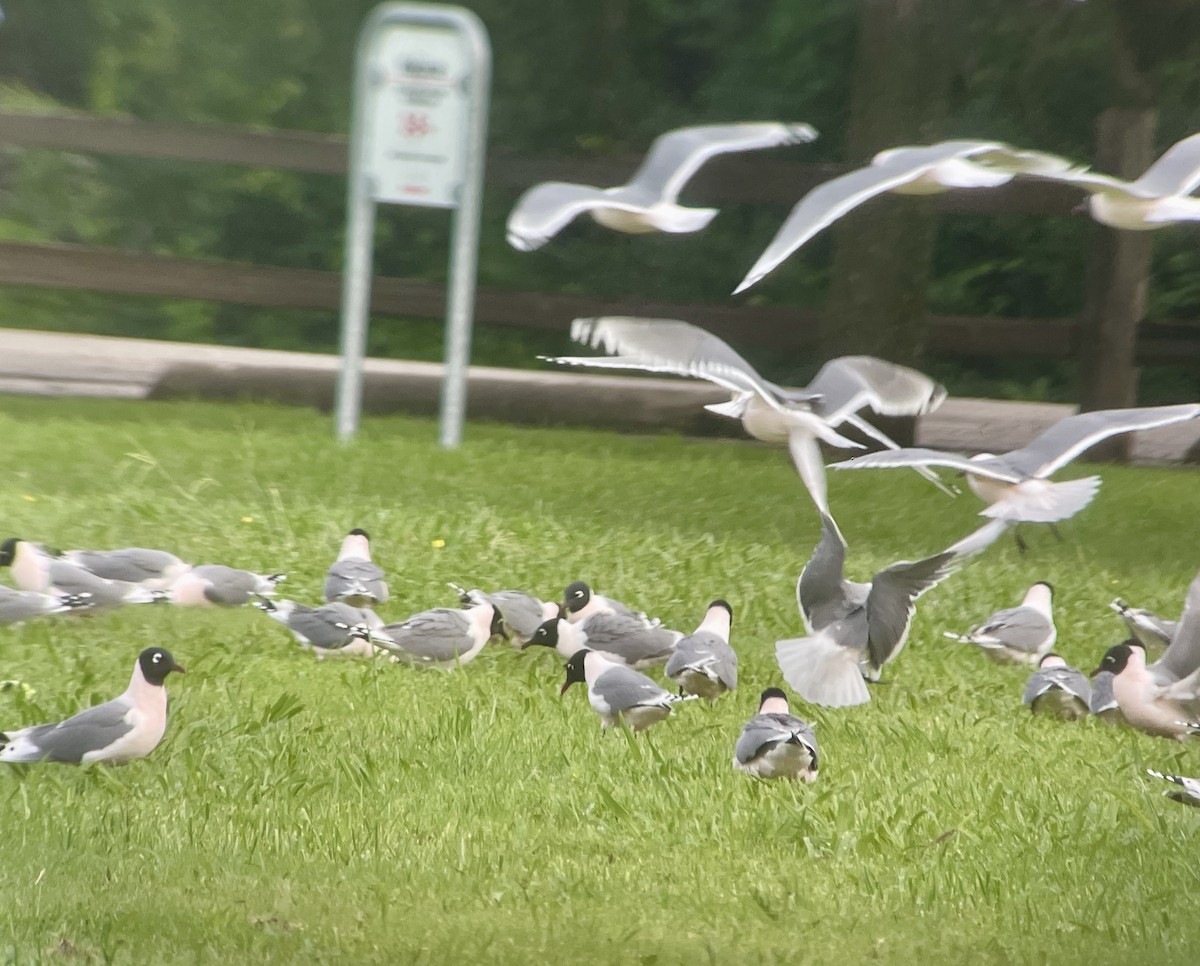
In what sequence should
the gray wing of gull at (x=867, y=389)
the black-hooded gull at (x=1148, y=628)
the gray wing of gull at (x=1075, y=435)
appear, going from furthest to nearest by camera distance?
the black-hooded gull at (x=1148, y=628) → the gray wing of gull at (x=867, y=389) → the gray wing of gull at (x=1075, y=435)

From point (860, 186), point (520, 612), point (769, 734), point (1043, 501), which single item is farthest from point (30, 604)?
point (1043, 501)

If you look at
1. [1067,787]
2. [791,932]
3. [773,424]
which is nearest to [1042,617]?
[1067,787]

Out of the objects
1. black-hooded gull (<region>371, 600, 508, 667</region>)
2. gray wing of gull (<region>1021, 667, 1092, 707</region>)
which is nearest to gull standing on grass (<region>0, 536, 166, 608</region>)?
black-hooded gull (<region>371, 600, 508, 667</region>)

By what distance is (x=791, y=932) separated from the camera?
237 centimetres

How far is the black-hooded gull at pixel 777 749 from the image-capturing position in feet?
9.70

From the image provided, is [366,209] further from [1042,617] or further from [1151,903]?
[1151,903]

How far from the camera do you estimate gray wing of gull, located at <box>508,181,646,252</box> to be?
10.2 feet

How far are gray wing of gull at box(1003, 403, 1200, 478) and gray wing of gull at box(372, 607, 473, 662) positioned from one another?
1.37 m

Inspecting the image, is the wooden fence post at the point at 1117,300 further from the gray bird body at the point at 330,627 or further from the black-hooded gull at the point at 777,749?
the black-hooded gull at the point at 777,749

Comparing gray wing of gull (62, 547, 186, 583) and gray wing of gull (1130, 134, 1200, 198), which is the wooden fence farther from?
gray wing of gull (1130, 134, 1200, 198)

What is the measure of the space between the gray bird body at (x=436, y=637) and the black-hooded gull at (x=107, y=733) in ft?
2.93

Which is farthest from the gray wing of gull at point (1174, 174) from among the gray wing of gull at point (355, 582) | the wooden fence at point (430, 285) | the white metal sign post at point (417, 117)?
the wooden fence at point (430, 285)

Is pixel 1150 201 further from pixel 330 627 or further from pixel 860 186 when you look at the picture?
pixel 330 627

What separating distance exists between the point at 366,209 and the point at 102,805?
4.65 meters
